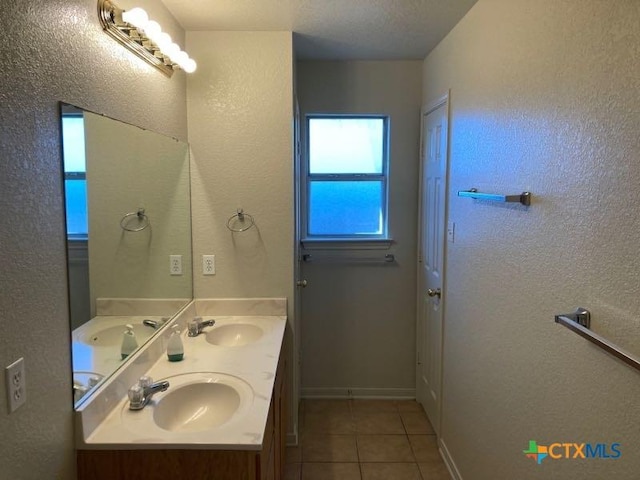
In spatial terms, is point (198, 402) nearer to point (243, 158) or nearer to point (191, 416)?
point (191, 416)

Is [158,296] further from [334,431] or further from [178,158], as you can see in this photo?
[334,431]

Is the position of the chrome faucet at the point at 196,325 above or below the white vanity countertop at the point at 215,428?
above

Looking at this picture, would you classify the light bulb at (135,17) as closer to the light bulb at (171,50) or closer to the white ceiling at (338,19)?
the light bulb at (171,50)

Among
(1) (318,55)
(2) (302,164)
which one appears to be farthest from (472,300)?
(1) (318,55)

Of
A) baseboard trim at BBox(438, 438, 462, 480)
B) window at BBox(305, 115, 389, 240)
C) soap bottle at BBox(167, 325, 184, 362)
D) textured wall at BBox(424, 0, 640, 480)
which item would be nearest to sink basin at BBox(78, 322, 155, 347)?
soap bottle at BBox(167, 325, 184, 362)

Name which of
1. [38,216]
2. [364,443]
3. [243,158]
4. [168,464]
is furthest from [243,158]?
[364,443]

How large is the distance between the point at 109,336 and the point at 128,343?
169mm

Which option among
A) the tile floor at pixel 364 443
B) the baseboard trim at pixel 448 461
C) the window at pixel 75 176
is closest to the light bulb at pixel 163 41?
the window at pixel 75 176

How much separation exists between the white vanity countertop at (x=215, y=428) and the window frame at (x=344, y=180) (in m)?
1.16

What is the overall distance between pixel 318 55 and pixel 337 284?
5.25ft

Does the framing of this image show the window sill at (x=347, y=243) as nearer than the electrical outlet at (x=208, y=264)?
No

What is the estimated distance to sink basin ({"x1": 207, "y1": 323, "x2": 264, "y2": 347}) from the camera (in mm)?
2404

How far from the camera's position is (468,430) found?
2225 mm

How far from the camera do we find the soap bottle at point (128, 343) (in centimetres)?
174
